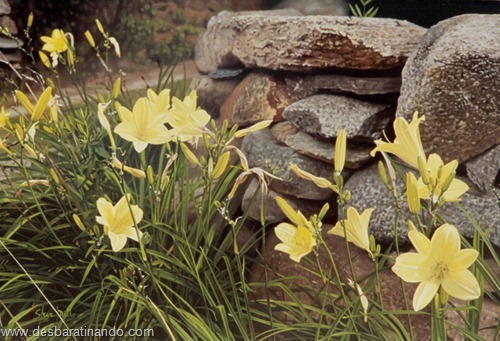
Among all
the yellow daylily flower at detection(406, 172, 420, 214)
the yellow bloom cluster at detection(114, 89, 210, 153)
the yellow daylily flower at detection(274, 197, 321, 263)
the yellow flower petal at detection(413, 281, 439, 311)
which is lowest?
the yellow daylily flower at detection(274, 197, 321, 263)

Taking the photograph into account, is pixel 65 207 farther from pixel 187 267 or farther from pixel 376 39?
pixel 376 39

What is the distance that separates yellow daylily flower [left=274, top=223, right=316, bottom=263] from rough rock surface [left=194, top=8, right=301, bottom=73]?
919mm

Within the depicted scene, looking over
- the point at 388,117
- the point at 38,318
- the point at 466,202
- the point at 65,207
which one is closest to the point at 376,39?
the point at 388,117

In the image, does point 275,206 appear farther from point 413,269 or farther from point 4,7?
point 4,7

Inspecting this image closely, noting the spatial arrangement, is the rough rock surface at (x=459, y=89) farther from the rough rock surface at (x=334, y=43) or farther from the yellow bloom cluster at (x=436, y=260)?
the yellow bloom cluster at (x=436, y=260)

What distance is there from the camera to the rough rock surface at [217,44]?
188 centimetres

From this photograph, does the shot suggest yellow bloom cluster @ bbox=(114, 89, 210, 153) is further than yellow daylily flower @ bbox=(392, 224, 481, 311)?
Yes

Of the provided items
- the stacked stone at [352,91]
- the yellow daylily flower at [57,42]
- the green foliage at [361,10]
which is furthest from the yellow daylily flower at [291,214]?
the green foliage at [361,10]

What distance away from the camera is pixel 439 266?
0.82m

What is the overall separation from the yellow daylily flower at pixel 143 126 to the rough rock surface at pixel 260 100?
0.69 meters

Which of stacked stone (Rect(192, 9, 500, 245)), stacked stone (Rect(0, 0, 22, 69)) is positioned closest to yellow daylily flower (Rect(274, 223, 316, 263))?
stacked stone (Rect(192, 9, 500, 245))

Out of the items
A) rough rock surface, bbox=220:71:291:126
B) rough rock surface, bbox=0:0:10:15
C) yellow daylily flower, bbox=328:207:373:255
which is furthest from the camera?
rough rock surface, bbox=0:0:10:15

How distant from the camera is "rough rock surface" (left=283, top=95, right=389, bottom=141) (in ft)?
5.04

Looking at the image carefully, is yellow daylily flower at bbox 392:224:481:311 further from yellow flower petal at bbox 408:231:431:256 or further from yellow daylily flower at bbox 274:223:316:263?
yellow daylily flower at bbox 274:223:316:263
